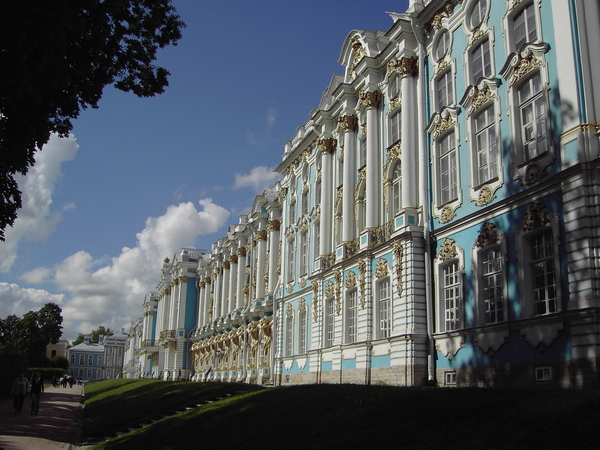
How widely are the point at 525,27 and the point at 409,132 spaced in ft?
20.1

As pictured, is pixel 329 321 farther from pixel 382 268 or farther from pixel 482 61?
pixel 482 61

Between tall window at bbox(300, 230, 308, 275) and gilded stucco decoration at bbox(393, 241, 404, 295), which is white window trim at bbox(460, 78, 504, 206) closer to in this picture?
gilded stucco decoration at bbox(393, 241, 404, 295)

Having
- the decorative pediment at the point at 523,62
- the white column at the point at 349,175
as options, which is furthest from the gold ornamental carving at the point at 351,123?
the decorative pediment at the point at 523,62

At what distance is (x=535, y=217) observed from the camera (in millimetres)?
16062

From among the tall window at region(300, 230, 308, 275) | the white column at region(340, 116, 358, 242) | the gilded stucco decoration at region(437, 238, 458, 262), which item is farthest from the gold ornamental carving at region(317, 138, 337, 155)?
the gilded stucco decoration at region(437, 238, 458, 262)

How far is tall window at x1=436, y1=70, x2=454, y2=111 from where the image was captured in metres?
21.2

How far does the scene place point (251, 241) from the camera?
4769 centimetres

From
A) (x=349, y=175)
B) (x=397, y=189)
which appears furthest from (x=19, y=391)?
(x=397, y=189)

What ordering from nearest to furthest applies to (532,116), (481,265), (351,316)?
(532,116) → (481,265) → (351,316)

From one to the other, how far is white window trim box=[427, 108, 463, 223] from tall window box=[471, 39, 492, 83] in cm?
135

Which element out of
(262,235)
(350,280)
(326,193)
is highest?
(262,235)

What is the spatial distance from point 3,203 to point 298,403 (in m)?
8.59

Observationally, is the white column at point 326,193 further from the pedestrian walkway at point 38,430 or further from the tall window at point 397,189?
the pedestrian walkway at point 38,430

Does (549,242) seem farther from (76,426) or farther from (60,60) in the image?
(76,426)
